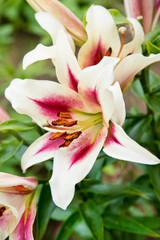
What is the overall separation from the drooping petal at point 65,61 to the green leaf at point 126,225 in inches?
A: 16.1

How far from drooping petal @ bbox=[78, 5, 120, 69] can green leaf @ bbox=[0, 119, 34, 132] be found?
157 millimetres

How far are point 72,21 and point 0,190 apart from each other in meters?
0.32

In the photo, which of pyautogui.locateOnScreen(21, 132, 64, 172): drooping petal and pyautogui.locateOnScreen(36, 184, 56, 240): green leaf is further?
pyautogui.locateOnScreen(36, 184, 56, 240): green leaf

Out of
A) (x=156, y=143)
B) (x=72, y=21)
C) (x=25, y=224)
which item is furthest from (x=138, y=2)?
(x=25, y=224)

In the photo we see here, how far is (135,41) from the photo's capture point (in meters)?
Answer: 0.61

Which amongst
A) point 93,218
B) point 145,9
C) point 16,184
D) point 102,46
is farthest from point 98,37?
point 93,218

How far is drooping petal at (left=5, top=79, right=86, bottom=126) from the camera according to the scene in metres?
0.61

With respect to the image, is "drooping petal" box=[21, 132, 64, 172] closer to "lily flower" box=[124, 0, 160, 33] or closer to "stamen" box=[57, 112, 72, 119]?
"stamen" box=[57, 112, 72, 119]

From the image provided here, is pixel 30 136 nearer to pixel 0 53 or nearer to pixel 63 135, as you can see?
pixel 63 135

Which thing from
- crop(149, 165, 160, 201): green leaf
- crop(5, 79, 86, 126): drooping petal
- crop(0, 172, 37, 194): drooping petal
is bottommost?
crop(149, 165, 160, 201): green leaf

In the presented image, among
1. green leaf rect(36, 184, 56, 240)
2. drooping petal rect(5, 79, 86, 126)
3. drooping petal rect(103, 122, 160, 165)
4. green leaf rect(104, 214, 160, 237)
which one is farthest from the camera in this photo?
green leaf rect(104, 214, 160, 237)

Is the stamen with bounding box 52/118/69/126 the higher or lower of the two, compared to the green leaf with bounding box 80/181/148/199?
higher

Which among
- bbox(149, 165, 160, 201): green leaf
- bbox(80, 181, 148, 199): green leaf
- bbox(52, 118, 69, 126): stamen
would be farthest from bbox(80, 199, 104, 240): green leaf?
bbox(52, 118, 69, 126): stamen

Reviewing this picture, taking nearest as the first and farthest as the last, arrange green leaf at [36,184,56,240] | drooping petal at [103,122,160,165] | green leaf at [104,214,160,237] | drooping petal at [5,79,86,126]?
drooping petal at [103,122,160,165], drooping petal at [5,79,86,126], green leaf at [36,184,56,240], green leaf at [104,214,160,237]
